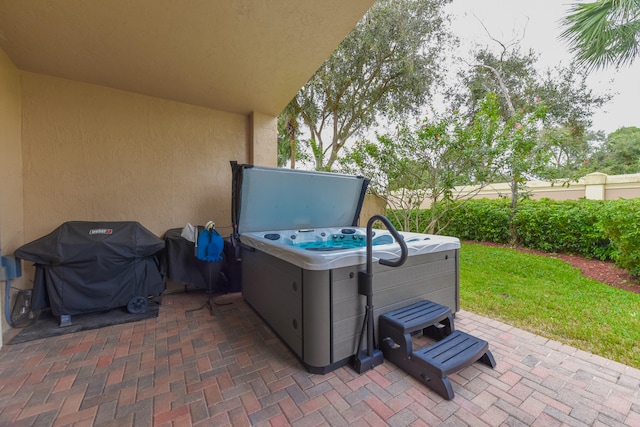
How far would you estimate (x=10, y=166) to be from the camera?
9.06 ft

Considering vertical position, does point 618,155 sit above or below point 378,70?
below

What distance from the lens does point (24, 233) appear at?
9.96 ft

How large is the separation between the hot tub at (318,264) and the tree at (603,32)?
5.11 meters

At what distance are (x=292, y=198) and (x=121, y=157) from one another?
2527mm

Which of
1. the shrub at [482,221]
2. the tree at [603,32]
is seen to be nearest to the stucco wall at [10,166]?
the shrub at [482,221]

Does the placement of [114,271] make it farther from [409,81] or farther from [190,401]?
[409,81]

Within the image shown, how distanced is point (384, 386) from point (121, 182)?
13.6ft

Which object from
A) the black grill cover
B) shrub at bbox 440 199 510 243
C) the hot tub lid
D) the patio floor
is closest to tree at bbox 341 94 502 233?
the hot tub lid

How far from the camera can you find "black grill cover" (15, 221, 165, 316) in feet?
8.50

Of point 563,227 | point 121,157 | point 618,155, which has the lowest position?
point 563,227

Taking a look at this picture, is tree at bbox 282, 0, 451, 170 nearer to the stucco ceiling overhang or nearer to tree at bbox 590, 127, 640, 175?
the stucco ceiling overhang

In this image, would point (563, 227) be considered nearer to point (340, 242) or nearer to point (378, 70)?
point (340, 242)

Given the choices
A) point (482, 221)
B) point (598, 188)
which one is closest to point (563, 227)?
point (482, 221)

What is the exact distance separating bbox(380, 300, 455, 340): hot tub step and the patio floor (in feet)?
1.20
